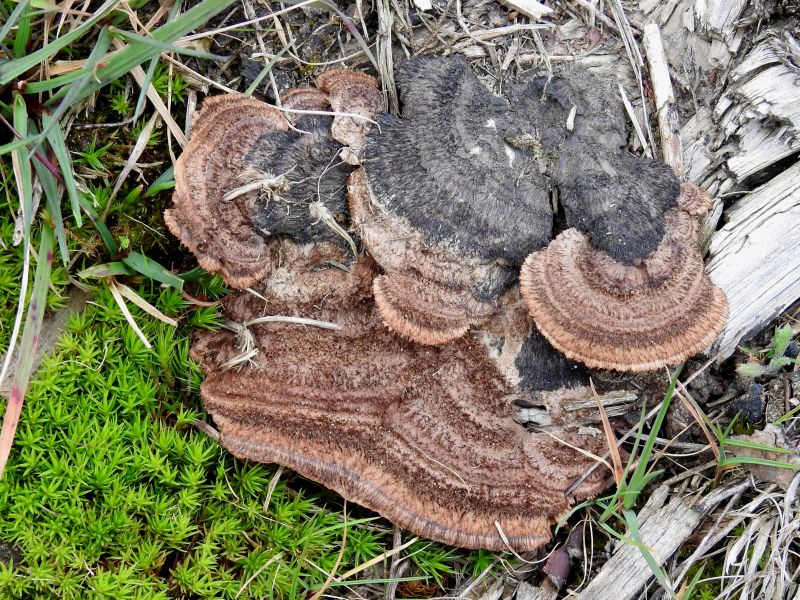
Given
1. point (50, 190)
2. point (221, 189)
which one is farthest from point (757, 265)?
point (50, 190)

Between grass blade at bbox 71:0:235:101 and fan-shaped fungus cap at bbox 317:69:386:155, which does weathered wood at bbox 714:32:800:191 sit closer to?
fan-shaped fungus cap at bbox 317:69:386:155

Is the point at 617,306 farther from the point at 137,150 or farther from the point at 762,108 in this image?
the point at 137,150

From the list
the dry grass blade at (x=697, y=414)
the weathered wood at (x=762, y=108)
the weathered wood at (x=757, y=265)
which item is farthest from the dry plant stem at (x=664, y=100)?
the dry grass blade at (x=697, y=414)

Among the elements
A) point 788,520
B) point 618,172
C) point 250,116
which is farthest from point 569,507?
point 250,116

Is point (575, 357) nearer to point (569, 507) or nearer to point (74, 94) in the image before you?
point (569, 507)

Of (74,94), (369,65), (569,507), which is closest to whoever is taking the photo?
(74,94)

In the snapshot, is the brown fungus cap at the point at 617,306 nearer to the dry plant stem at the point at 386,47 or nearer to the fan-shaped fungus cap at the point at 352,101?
the fan-shaped fungus cap at the point at 352,101

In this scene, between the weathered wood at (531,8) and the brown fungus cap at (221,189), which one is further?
the weathered wood at (531,8)

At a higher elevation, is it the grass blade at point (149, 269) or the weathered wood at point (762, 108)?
the weathered wood at point (762, 108)

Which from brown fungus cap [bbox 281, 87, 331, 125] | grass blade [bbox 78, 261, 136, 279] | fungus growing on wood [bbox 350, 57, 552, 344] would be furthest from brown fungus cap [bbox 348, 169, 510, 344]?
grass blade [bbox 78, 261, 136, 279]
